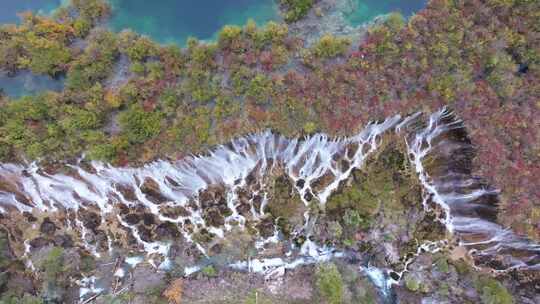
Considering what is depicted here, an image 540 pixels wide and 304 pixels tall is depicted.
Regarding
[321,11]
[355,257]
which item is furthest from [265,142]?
[355,257]

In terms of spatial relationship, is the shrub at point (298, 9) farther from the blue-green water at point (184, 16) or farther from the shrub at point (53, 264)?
the shrub at point (53, 264)

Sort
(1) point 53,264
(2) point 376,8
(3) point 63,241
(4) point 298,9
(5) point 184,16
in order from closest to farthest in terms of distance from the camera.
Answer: (4) point 298,9, (1) point 53,264, (2) point 376,8, (5) point 184,16, (3) point 63,241

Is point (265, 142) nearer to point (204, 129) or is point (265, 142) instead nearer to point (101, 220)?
point (204, 129)

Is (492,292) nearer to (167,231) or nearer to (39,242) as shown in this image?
(167,231)

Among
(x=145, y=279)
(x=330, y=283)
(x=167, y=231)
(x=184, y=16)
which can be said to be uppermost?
(x=184, y=16)

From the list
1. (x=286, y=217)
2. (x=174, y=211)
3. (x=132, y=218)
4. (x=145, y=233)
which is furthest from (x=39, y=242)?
(x=286, y=217)
